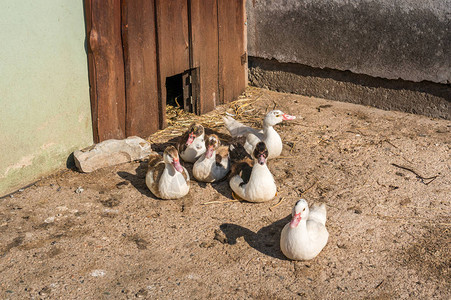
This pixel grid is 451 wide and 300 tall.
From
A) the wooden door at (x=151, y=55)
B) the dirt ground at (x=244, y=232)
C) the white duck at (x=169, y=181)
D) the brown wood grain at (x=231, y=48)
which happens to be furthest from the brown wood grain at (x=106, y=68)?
the brown wood grain at (x=231, y=48)

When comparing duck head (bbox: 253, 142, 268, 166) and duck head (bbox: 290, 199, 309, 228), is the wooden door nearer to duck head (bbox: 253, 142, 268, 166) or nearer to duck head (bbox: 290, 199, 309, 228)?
duck head (bbox: 253, 142, 268, 166)

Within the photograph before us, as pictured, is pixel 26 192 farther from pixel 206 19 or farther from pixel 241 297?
pixel 206 19

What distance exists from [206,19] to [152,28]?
103 cm

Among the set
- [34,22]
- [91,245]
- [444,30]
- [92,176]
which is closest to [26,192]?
[92,176]

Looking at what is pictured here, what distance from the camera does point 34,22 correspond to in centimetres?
504

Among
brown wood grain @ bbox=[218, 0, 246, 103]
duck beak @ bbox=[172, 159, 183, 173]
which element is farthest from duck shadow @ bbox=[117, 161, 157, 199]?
brown wood grain @ bbox=[218, 0, 246, 103]

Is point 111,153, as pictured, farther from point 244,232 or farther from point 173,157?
point 244,232

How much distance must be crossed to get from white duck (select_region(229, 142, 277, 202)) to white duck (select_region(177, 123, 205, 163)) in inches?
34.0

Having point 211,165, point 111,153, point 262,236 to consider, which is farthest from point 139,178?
point 262,236

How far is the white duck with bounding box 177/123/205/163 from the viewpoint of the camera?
5758 mm

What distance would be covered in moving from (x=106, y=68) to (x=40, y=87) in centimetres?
77

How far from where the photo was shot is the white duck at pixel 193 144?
576cm

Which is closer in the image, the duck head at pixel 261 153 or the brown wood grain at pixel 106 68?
the duck head at pixel 261 153

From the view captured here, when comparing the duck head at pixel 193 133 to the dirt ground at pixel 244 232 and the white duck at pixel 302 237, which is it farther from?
the white duck at pixel 302 237
